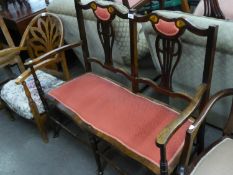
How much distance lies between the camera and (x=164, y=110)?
141 centimetres

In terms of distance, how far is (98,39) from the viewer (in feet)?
5.99

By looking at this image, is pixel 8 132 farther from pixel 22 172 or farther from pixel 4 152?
pixel 22 172

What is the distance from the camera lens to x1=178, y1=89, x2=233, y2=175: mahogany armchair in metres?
1.01

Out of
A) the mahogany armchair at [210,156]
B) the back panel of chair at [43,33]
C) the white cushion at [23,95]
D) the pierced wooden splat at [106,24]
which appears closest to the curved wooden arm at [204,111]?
the mahogany armchair at [210,156]

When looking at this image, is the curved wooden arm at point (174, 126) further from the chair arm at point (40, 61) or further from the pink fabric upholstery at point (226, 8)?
the pink fabric upholstery at point (226, 8)

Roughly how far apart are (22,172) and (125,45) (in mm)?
1106

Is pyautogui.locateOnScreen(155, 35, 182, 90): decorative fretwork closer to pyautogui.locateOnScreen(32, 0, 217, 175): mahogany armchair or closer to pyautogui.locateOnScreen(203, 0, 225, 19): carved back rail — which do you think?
pyautogui.locateOnScreen(32, 0, 217, 175): mahogany armchair

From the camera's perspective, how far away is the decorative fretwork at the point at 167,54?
129 centimetres

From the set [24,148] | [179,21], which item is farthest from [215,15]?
[24,148]

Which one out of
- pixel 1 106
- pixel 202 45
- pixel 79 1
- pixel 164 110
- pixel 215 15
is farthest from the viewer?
pixel 1 106

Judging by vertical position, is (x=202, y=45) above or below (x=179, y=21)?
below

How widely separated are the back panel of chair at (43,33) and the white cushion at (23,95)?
0.77 feet

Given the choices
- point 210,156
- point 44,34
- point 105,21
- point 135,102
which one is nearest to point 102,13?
point 105,21

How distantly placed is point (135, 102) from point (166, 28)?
0.48 metres
